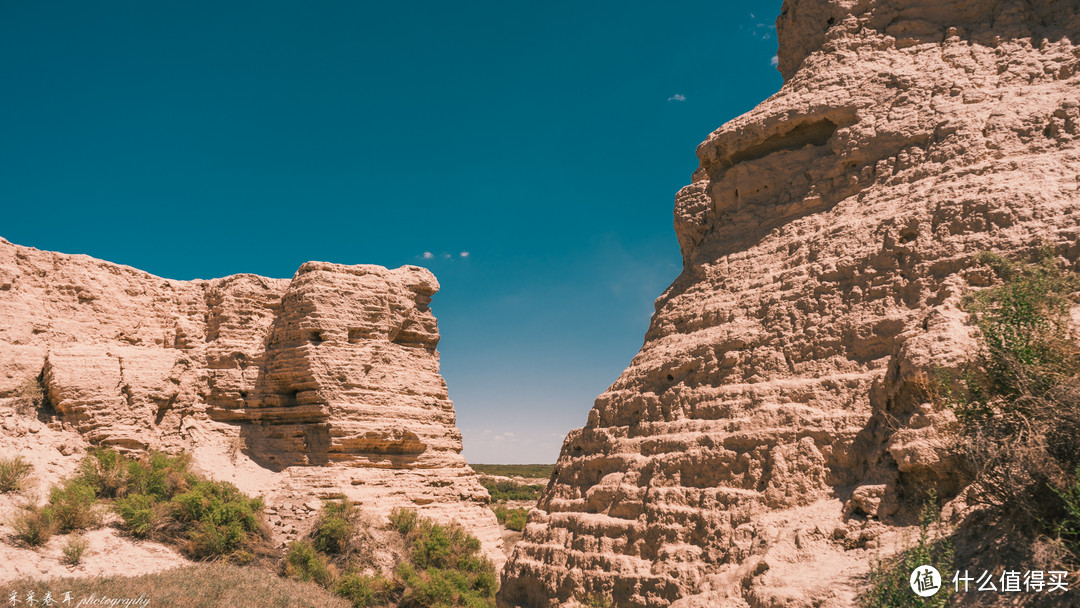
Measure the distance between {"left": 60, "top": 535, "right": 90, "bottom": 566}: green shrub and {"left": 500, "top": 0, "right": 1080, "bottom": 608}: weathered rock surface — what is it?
914 cm

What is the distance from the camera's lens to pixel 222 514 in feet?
Answer: 49.0

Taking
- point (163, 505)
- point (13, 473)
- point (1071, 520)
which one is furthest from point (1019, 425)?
point (13, 473)

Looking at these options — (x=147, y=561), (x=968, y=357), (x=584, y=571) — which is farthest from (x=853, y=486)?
(x=147, y=561)

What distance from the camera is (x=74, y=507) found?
12.9 meters

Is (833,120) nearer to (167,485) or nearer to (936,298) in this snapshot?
(936,298)

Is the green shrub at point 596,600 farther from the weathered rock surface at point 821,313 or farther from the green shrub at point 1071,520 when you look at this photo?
the green shrub at point 1071,520

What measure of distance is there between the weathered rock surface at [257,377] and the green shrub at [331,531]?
24.0 inches

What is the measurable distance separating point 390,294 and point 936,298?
15.7 meters

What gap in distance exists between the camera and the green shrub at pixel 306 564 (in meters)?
14.9

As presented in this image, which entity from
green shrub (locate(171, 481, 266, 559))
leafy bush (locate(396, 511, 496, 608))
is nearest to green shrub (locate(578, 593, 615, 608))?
leafy bush (locate(396, 511, 496, 608))

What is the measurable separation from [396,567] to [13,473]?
822 centimetres

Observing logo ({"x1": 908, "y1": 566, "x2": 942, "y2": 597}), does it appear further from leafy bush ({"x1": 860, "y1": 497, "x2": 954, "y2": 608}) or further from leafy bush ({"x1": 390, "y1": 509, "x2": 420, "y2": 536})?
leafy bush ({"x1": 390, "y1": 509, "x2": 420, "y2": 536})

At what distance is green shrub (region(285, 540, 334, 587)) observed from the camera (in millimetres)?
14883

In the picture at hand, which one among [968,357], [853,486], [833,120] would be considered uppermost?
[833,120]
